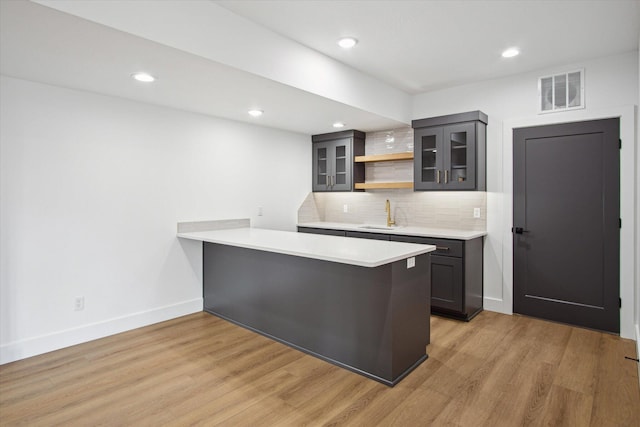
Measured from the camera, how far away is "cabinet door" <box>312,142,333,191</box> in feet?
17.4

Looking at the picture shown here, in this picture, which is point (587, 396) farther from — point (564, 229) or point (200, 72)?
point (200, 72)

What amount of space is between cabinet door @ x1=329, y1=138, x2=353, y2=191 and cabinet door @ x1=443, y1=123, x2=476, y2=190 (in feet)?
4.43

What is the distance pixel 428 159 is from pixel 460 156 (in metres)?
0.38

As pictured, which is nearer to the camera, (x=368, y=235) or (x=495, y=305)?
(x=495, y=305)

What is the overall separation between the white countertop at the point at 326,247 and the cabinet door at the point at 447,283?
1021 millimetres

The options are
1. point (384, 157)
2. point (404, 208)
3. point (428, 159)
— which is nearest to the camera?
point (428, 159)

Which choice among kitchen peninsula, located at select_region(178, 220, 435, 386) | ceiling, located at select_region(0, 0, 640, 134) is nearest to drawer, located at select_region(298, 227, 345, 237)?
kitchen peninsula, located at select_region(178, 220, 435, 386)

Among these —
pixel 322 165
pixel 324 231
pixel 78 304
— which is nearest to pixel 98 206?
pixel 78 304

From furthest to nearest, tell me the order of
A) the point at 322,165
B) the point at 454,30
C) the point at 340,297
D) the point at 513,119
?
the point at 322,165 < the point at 513,119 < the point at 454,30 < the point at 340,297

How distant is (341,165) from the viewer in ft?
17.1

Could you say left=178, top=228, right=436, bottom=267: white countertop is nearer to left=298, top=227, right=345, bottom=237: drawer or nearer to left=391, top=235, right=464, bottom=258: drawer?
left=391, top=235, right=464, bottom=258: drawer

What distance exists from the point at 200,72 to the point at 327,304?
1990 millimetres

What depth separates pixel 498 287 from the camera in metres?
4.13

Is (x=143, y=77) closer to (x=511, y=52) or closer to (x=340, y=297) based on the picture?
(x=340, y=297)
